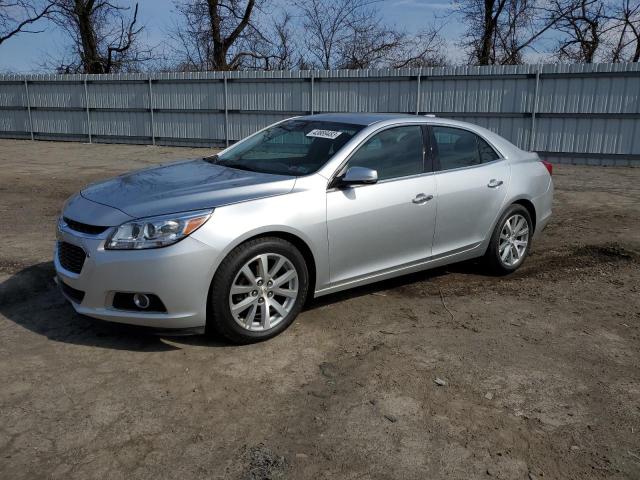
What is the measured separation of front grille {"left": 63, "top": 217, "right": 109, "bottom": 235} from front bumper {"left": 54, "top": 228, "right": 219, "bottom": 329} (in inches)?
1.9

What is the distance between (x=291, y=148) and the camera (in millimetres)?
4859

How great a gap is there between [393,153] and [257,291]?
1.68 metres

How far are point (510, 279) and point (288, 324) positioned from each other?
256 cm

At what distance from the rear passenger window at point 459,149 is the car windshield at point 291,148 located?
0.83m

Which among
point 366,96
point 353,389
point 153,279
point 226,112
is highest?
point 366,96

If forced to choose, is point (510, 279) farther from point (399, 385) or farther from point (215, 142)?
point (215, 142)

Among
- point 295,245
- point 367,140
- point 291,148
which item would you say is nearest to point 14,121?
point 291,148

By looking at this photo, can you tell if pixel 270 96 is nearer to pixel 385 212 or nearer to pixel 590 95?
pixel 590 95

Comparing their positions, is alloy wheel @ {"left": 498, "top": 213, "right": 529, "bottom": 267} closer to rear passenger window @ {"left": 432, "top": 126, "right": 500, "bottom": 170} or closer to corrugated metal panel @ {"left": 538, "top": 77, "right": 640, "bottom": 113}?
rear passenger window @ {"left": 432, "top": 126, "right": 500, "bottom": 170}

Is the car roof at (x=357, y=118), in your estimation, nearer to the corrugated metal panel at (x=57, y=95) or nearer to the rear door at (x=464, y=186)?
the rear door at (x=464, y=186)

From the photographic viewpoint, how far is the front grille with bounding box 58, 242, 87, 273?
150 inches

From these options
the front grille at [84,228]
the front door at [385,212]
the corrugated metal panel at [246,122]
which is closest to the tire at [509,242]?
the front door at [385,212]

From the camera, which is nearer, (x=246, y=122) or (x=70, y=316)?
(x=70, y=316)

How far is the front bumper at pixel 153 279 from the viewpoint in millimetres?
3572
